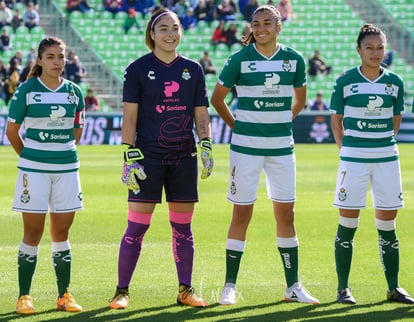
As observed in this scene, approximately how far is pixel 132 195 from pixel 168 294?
3.36 ft

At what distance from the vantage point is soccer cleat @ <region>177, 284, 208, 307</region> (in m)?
7.22

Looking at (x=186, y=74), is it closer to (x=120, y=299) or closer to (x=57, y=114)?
(x=57, y=114)

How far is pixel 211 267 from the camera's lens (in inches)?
356

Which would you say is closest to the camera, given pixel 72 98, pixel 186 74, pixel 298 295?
pixel 72 98

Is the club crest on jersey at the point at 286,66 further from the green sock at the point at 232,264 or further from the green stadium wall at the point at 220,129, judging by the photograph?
the green stadium wall at the point at 220,129

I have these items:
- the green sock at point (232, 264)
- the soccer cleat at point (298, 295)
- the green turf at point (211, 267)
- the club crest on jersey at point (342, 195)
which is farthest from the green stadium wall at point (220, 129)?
the club crest on jersey at point (342, 195)

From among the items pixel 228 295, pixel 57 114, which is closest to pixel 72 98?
pixel 57 114

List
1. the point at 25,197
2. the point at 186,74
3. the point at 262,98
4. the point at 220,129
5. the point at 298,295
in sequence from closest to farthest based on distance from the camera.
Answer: the point at 25,197, the point at 186,74, the point at 262,98, the point at 298,295, the point at 220,129

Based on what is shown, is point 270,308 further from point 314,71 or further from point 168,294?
point 314,71

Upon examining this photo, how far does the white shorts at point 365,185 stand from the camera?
24.2 feet

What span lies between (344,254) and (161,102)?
5.96 ft

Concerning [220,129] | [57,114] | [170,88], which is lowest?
[220,129]

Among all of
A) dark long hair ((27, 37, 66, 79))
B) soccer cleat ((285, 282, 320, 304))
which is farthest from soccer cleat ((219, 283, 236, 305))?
dark long hair ((27, 37, 66, 79))

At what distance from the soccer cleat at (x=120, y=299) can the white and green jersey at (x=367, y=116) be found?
6.35ft
